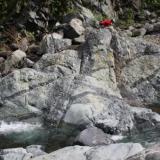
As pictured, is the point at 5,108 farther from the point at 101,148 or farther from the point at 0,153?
the point at 101,148

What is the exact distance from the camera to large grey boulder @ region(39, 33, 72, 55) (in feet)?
62.5

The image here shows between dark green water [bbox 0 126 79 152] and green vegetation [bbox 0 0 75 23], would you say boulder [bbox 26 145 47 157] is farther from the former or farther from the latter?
green vegetation [bbox 0 0 75 23]

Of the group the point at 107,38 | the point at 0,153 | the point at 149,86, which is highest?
the point at 107,38

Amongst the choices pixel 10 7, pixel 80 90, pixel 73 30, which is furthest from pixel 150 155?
pixel 10 7

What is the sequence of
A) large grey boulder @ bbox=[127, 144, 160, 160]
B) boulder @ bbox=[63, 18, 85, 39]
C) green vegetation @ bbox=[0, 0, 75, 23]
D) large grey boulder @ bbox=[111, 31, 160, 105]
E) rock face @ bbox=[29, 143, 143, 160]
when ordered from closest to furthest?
1. large grey boulder @ bbox=[127, 144, 160, 160]
2. rock face @ bbox=[29, 143, 143, 160]
3. large grey boulder @ bbox=[111, 31, 160, 105]
4. boulder @ bbox=[63, 18, 85, 39]
5. green vegetation @ bbox=[0, 0, 75, 23]

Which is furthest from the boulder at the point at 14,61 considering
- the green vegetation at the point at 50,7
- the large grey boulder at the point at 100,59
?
the green vegetation at the point at 50,7

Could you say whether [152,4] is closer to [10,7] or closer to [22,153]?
[10,7]

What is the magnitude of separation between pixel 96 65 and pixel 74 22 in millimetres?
5678

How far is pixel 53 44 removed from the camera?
1922 cm

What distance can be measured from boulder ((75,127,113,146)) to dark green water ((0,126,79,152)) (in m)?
0.50

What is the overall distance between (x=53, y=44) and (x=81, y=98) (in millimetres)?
5208

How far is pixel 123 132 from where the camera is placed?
13.1m

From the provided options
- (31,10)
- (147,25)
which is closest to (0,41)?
(31,10)

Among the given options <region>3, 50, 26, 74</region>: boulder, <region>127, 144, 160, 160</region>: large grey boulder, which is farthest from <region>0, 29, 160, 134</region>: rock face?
<region>127, 144, 160, 160</region>: large grey boulder
